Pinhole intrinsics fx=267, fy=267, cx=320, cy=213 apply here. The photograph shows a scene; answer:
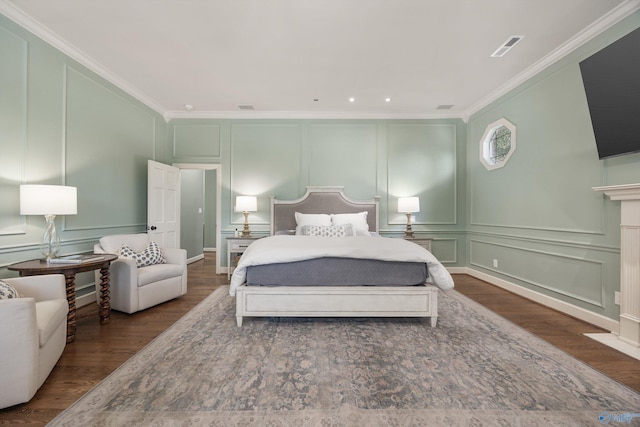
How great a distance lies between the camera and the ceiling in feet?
7.57

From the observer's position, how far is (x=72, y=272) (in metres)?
2.29

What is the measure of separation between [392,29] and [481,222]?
3.31 metres

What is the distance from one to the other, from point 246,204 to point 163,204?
50.9 inches

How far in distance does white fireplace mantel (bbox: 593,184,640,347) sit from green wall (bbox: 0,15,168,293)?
208 inches

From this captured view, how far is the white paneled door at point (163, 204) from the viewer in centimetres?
397

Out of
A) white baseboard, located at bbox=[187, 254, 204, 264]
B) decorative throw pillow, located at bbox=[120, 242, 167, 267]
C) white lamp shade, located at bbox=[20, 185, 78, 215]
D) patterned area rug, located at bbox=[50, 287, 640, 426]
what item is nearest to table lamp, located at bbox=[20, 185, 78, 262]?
white lamp shade, located at bbox=[20, 185, 78, 215]

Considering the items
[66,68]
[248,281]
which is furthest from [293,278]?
[66,68]

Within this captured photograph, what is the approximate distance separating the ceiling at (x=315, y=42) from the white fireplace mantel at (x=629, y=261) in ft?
5.30

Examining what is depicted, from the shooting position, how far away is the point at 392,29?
2.55 m

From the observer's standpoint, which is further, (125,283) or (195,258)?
(195,258)

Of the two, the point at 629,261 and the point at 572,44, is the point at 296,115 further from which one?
the point at 629,261

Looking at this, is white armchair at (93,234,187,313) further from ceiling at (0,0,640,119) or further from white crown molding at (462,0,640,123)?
white crown molding at (462,0,640,123)

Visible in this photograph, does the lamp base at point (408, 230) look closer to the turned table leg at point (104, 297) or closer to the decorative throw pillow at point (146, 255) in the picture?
the decorative throw pillow at point (146, 255)

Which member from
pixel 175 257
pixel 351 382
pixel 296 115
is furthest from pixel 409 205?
pixel 175 257
